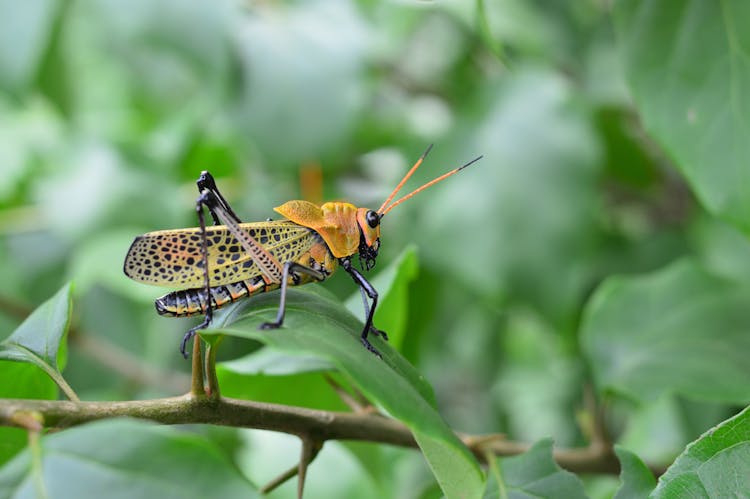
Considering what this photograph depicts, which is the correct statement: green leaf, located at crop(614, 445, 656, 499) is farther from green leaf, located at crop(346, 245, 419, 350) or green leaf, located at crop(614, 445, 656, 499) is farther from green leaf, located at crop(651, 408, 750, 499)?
green leaf, located at crop(346, 245, 419, 350)

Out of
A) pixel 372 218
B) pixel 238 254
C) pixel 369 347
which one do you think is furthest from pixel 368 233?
pixel 369 347

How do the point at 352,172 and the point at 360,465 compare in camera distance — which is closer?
the point at 360,465

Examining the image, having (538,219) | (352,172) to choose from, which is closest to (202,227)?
(538,219)

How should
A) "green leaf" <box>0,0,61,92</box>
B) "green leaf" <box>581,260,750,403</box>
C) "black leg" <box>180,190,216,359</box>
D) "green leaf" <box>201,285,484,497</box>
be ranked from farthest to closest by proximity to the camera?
"green leaf" <box>0,0,61,92</box>, "green leaf" <box>581,260,750,403</box>, "black leg" <box>180,190,216,359</box>, "green leaf" <box>201,285,484,497</box>

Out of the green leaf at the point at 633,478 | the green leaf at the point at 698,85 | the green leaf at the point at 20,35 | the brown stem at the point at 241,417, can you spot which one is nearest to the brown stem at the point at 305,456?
the brown stem at the point at 241,417

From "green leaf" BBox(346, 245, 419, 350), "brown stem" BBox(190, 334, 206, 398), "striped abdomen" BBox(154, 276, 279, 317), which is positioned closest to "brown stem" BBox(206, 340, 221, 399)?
"brown stem" BBox(190, 334, 206, 398)

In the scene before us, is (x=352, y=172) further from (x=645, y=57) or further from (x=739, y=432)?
(x=739, y=432)

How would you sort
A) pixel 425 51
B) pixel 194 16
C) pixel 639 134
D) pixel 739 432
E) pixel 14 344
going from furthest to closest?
pixel 425 51 < pixel 639 134 < pixel 194 16 < pixel 14 344 < pixel 739 432
